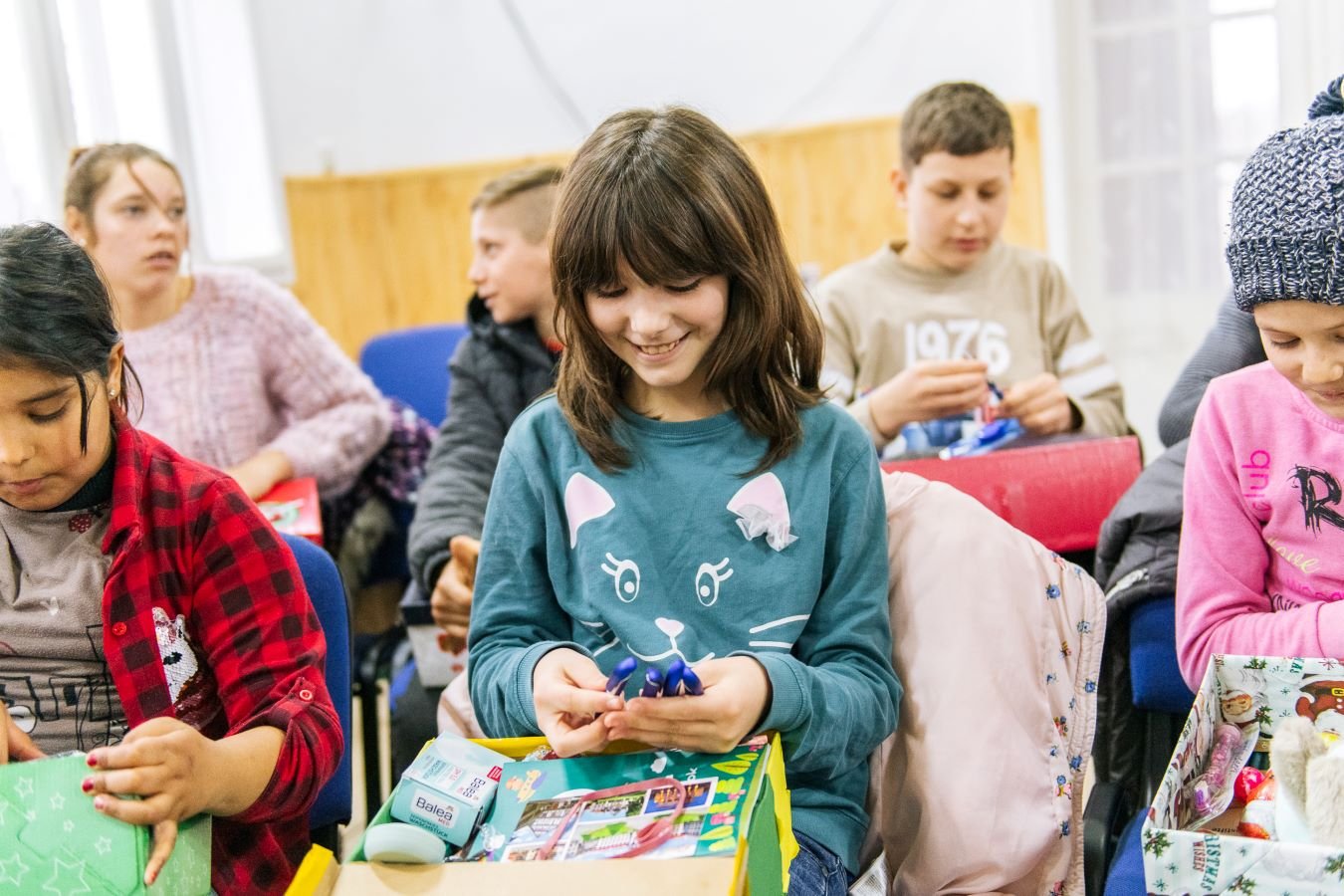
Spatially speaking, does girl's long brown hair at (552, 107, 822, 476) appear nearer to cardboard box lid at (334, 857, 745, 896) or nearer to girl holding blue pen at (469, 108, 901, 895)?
girl holding blue pen at (469, 108, 901, 895)

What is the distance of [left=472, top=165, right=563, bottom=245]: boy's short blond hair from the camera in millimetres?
2295

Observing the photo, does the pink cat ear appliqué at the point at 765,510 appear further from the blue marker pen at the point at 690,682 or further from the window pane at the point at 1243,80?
the window pane at the point at 1243,80

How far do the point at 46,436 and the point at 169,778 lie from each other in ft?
1.10

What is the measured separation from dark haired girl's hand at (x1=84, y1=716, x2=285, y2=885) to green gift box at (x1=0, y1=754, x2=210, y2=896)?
10 millimetres

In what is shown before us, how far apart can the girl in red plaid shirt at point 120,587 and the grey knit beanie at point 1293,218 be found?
0.91 metres

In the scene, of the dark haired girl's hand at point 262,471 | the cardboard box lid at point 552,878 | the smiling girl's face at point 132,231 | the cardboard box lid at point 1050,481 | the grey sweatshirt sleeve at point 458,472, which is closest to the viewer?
the cardboard box lid at point 552,878

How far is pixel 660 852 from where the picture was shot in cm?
101

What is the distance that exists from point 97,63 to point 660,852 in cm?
298

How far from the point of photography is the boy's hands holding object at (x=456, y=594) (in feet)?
6.33

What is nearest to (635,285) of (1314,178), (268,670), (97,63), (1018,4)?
(268,670)

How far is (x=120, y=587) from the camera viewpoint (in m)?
1.26

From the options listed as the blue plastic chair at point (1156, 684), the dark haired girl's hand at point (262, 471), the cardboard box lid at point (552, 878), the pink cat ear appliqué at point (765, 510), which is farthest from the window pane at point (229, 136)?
the cardboard box lid at point (552, 878)

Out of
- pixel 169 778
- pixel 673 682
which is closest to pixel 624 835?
pixel 673 682

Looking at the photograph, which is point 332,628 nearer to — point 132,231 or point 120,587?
point 120,587
